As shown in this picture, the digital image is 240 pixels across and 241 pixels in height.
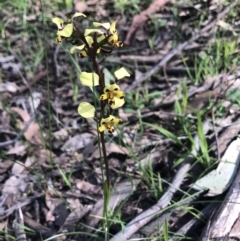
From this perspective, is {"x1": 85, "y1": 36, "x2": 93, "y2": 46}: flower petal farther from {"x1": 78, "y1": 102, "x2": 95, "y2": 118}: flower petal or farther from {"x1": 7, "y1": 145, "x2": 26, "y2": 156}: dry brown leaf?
{"x1": 7, "y1": 145, "x2": 26, "y2": 156}: dry brown leaf

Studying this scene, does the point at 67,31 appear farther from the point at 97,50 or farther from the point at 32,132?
the point at 32,132

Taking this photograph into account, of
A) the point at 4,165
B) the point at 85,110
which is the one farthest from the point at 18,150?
the point at 85,110

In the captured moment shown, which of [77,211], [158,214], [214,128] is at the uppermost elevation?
[214,128]

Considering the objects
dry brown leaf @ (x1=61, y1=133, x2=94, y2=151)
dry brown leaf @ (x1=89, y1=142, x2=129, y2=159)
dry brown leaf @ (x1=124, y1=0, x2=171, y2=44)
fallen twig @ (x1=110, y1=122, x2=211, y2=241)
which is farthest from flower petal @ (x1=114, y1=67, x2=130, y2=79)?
dry brown leaf @ (x1=124, y1=0, x2=171, y2=44)

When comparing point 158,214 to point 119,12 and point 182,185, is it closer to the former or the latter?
point 182,185

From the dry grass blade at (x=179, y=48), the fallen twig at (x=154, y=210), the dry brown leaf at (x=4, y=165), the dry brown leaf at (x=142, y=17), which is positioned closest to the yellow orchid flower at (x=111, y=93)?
the fallen twig at (x=154, y=210)

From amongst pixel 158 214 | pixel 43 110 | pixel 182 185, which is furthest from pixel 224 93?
pixel 43 110

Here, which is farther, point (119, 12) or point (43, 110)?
point (119, 12)
